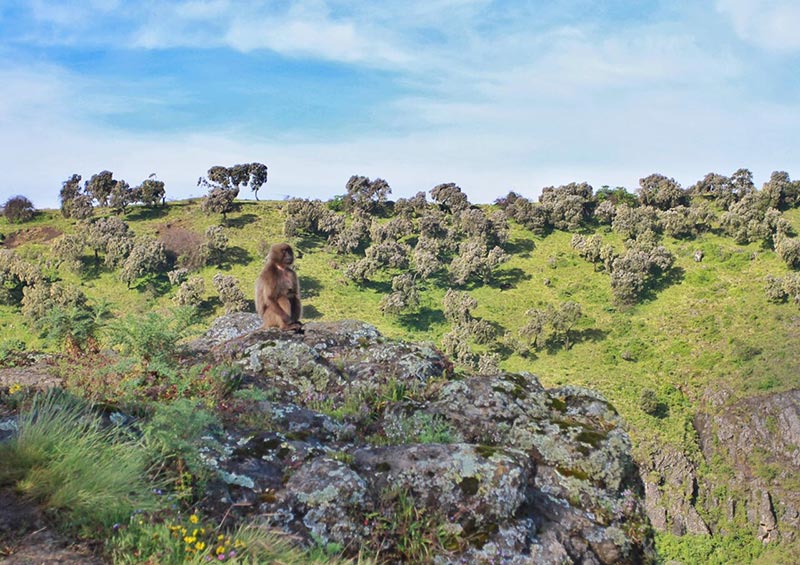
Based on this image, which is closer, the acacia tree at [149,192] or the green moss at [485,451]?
the green moss at [485,451]

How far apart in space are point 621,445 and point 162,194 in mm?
88106

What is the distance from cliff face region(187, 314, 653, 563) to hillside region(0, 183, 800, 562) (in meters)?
35.2

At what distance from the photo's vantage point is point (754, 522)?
41125 millimetres

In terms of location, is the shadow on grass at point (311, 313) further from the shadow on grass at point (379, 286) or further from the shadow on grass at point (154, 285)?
the shadow on grass at point (154, 285)

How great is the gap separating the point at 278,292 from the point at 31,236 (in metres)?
75.6

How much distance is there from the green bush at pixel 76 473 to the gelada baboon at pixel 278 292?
833 centimetres

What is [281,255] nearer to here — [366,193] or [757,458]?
[757,458]

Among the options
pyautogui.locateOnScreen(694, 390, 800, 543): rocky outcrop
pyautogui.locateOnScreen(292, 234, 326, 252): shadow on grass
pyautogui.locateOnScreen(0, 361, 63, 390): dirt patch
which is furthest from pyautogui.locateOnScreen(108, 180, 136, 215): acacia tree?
pyautogui.locateOnScreen(0, 361, 63, 390): dirt patch

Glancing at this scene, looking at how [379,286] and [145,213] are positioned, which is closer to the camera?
[379,286]

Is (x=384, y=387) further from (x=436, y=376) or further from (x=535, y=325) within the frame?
(x=535, y=325)

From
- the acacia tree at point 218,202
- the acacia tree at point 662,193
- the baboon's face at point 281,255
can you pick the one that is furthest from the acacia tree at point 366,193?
the baboon's face at point 281,255

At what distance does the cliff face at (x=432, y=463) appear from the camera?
564 centimetres

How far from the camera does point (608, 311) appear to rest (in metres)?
61.5

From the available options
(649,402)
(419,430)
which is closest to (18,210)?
(649,402)
